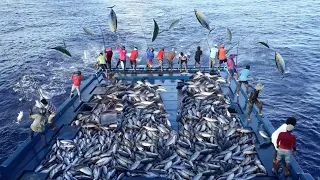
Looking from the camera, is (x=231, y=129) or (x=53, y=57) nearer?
(x=231, y=129)

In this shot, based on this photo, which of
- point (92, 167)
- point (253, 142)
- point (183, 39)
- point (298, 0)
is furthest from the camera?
point (298, 0)

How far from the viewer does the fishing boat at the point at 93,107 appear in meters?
11.8

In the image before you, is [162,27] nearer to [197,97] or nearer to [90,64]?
[90,64]

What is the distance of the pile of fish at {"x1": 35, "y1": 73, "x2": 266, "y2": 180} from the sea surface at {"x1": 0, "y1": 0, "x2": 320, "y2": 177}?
23.5 feet

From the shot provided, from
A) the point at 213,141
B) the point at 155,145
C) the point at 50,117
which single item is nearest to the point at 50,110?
the point at 50,117

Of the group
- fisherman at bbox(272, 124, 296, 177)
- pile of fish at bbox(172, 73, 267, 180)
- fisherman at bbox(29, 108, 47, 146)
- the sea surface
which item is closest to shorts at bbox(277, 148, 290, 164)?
fisherman at bbox(272, 124, 296, 177)

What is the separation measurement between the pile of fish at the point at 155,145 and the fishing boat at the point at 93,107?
45cm

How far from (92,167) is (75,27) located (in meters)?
41.7

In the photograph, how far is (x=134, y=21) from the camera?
5316 centimetres

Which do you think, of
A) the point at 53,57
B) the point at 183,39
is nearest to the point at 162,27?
the point at 183,39

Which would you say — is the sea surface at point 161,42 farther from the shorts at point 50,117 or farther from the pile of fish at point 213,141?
Answer: the pile of fish at point 213,141

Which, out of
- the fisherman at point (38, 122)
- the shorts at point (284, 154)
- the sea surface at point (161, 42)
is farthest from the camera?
the sea surface at point (161, 42)

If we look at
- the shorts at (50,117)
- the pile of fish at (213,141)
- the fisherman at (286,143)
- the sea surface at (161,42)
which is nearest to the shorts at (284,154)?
the fisherman at (286,143)

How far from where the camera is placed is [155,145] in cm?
1322
